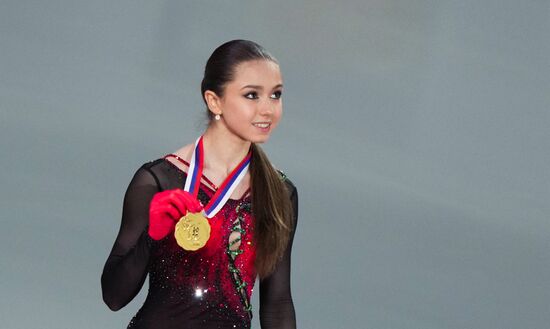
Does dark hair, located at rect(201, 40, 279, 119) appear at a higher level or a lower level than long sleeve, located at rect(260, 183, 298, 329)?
higher

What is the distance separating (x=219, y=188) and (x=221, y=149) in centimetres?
11

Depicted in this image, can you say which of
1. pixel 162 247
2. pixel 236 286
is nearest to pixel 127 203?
pixel 162 247

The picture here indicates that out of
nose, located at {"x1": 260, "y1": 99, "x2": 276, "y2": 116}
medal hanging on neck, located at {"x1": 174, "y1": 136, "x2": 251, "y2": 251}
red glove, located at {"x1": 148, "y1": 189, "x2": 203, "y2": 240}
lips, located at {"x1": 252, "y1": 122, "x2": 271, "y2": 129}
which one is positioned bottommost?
red glove, located at {"x1": 148, "y1": 189, "x2": 203, "y2": 240}

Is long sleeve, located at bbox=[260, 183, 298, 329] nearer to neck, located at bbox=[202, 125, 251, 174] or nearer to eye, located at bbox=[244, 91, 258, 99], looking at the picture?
neck, located at bbox=[202, 125, 251, 174]

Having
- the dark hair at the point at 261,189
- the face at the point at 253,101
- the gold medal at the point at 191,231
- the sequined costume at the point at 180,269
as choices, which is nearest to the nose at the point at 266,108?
the face at the point at 253,101

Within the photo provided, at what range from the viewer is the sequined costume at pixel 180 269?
326 cm

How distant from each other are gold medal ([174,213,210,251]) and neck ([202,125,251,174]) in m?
0.32

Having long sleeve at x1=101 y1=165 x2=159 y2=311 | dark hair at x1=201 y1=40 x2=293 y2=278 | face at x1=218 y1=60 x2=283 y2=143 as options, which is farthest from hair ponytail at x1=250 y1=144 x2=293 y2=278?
long sleeve at x1=101 y1=165 x2=159 y2=311

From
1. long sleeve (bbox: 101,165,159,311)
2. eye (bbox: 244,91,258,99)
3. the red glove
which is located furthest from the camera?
eye (bbox: 244,91,258,99)

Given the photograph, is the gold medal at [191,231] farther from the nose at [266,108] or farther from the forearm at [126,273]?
the nose at [266,108]

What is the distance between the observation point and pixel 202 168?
132 inches

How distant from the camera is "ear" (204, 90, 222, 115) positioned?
3348 millimetres

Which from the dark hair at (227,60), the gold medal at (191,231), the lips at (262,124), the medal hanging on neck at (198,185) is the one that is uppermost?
the dark hair at (227,60)

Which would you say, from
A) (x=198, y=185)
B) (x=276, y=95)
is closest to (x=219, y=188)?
(x=198, y=185)
